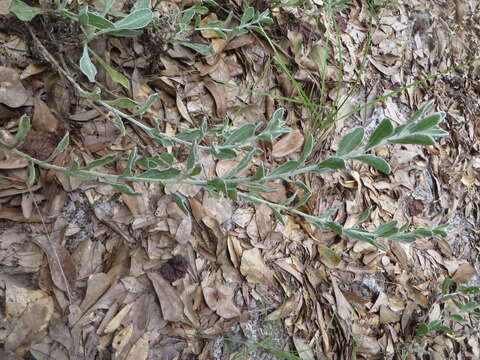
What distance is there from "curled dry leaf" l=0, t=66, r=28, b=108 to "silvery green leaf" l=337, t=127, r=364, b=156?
0.98 meters

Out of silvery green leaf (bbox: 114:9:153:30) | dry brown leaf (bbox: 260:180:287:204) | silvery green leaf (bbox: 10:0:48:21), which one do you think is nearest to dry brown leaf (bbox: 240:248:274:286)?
dry brown leaf (bbox: 260:180:287:204)

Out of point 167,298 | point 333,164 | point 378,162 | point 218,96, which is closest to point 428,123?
point 378,162

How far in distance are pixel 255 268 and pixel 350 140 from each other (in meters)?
0.66

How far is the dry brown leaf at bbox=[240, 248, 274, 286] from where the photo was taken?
1516 mm

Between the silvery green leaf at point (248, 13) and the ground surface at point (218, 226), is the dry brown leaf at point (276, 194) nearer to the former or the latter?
the ground surface at point (218, 226)

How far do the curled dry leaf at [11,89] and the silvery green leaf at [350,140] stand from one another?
0.98 metres

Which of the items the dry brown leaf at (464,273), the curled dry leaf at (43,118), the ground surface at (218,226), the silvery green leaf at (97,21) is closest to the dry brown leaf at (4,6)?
the ground surface at (218,226)

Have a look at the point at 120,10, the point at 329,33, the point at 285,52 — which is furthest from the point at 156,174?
the point at 329,33

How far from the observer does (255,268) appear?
5.02 feet

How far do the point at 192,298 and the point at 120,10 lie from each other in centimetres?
106

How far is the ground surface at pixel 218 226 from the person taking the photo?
1253 mm

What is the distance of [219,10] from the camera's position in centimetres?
173

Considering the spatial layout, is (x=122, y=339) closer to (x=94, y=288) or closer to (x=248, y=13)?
(x=94, y=288)

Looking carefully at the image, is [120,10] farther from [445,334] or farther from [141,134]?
[445,334]
